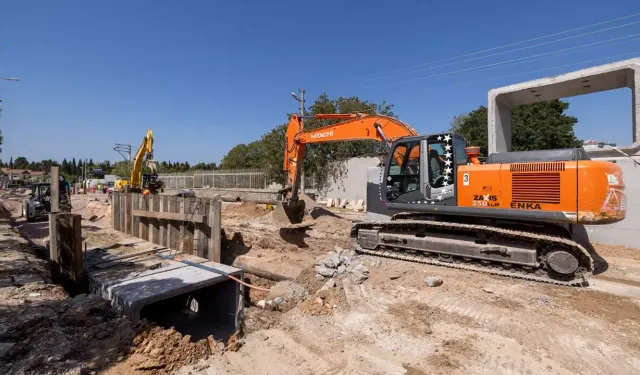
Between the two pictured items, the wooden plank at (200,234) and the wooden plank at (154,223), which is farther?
the wooden plank at (154,223)

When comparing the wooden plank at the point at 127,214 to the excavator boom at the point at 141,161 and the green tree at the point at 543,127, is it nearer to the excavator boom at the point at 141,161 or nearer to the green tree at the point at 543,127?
the excavator boom at the point at 141,161

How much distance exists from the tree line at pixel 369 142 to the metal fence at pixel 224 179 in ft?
3.03

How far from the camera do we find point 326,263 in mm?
6531

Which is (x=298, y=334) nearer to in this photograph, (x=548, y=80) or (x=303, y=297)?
(x=303, y=297)

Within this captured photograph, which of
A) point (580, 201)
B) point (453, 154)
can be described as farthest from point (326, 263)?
point (580, 201)

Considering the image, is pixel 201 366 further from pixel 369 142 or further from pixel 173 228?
pixel 369 142

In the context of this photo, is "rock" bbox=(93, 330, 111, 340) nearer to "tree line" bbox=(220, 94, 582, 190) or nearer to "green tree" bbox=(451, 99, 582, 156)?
"tree line" bbox=(220, 94, 582, 190)

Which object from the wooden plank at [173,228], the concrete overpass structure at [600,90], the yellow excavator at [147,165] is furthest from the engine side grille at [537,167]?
the yellow excavator at [147,165]

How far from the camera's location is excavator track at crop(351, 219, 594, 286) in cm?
539

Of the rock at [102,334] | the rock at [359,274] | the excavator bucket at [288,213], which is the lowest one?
the rock at [102,334]

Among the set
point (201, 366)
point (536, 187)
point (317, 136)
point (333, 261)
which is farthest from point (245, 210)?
point (536, 187)

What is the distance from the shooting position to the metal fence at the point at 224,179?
25.0 metres

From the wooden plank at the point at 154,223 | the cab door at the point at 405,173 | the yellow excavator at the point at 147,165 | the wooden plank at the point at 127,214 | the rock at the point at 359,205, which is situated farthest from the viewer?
the rock at the point at 359,205

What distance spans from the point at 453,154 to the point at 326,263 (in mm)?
3279
